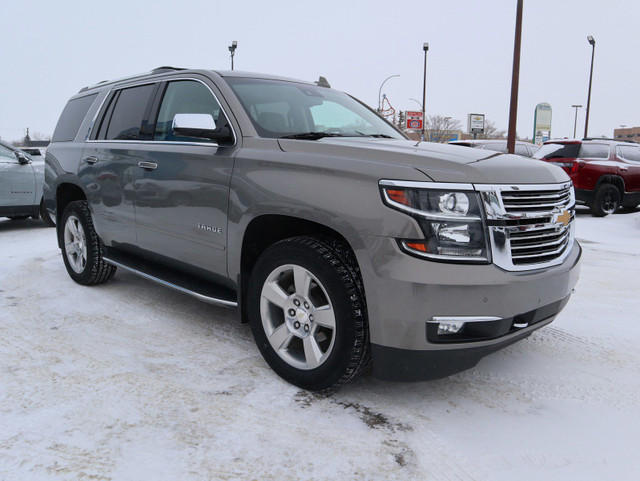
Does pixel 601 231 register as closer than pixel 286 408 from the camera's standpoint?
No

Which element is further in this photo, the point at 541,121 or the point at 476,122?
the point at 476,122

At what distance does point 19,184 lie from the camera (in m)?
8.87

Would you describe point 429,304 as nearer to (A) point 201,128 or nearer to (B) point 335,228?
(B) point 335,228

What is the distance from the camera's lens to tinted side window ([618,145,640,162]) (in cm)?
1216

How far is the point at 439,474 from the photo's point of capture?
7.27 ft

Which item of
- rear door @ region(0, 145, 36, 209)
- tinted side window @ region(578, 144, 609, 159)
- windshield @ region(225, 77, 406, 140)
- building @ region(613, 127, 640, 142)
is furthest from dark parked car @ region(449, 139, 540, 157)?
building @ region(613, 127, 640, 142)

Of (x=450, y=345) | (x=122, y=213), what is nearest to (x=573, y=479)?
(x=450, y=345)

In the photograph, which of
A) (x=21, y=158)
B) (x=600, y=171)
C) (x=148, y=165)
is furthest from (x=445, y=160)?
(x=600, y=171)

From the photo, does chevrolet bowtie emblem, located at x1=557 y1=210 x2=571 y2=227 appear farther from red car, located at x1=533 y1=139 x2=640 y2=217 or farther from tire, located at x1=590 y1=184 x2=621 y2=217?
tire, located at x1=590 y1=184 x2=621 y2=217

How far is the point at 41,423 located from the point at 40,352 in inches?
40.0

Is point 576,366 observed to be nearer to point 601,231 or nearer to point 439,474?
point 439,474

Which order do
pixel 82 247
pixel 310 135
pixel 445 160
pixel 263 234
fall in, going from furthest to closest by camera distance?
1. pixel 82 247
2. pixel 310 135
3. pixel 263 234
4. pixel 445 160

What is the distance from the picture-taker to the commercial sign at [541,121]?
4275cm

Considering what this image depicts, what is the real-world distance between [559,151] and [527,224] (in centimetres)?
1070
